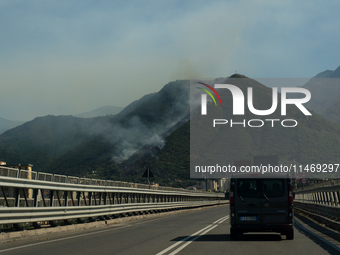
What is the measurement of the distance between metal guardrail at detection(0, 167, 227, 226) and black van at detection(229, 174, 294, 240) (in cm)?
552

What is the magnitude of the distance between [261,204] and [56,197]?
6639mm

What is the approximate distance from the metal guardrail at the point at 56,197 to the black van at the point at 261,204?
552 cm

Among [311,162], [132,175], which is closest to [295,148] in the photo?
[311,162]

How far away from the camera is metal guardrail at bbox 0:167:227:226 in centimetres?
1193

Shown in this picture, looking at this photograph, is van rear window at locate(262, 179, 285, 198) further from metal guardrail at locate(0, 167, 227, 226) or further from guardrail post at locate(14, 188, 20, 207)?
guardrail post at locate(14, 188, 20, 207)

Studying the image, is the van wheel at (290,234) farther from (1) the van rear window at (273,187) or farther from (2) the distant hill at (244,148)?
(2) the distant hill at (244,148)

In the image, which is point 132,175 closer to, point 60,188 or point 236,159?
point 236,159

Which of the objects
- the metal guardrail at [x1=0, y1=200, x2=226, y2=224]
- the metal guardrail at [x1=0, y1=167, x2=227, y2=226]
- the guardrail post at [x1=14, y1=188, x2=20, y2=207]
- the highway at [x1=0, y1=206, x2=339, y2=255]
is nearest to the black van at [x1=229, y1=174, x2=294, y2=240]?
the highway at [x1=0, y1=206, x2=339, y2=255]

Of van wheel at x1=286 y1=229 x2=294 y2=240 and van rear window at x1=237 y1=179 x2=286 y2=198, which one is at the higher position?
van rear window at x1=237 y1=179 x2=286 y2=198

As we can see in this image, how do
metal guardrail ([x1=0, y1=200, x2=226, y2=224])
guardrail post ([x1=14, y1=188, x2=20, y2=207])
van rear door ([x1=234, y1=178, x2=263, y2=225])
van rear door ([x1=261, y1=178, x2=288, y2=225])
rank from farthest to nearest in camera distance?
van rear door ([x1=234, y1=178, x2=263, y2=225]) → van rear door ([x1=261, y1=178, x2=288, y2=225]) → guardrail post ([x1=14, y1=188, x2=20, y2=207]) → metal guardrail ([x1=0, y1=200, x2=226, y2=224])

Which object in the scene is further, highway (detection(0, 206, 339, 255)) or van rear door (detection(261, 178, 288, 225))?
van rear door (detection(261, 178, 288, 225))

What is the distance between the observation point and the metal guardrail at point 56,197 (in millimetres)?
11930

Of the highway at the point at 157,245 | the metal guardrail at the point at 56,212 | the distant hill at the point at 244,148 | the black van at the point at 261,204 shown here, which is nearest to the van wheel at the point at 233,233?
the black van at the point at 261,204

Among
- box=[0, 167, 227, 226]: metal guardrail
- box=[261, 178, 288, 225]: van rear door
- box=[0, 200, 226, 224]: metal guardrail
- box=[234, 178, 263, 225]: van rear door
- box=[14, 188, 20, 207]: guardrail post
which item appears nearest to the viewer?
box=[0, 200, 226, 224]: metal guardrail
